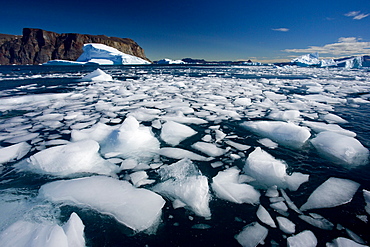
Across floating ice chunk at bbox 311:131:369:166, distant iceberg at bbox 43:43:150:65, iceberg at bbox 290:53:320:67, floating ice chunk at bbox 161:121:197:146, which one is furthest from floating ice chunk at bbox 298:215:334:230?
iceberg at bbox 290:53:320:67

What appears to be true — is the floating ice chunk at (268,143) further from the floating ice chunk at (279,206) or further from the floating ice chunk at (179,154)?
the floating ice chunk at (279,206)

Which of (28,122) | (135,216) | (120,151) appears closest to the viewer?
(135,216)

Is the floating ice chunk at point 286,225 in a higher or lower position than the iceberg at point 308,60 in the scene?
lower

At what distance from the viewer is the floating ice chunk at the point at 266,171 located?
1549 millimetres

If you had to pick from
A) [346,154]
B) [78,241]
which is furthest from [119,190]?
[346,154]

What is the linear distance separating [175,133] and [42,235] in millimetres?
1769

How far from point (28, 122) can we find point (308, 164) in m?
4.20

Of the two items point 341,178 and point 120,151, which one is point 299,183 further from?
point 120,151

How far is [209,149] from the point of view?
213cm

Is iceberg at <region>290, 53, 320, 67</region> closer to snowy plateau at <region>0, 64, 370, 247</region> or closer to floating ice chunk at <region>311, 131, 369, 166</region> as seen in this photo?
snowy plateau at <region>0, 64, 370, 247</region>

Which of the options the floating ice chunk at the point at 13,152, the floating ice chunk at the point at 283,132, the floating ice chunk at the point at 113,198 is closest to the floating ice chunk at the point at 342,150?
the floating ice chunk at the point at 283,132

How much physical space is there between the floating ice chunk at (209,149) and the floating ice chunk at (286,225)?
0.92m

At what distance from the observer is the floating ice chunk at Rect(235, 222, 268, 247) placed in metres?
1.04

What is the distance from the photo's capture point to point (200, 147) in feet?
7.16
